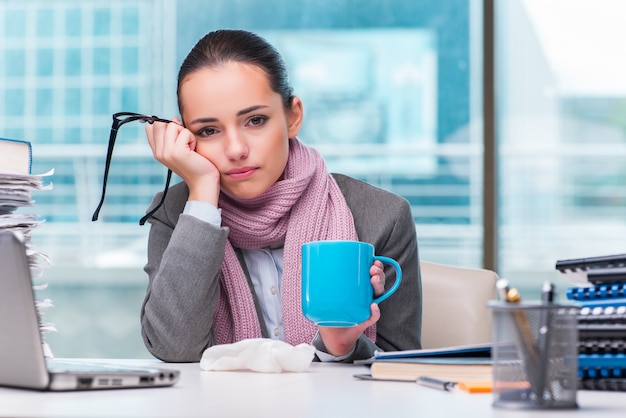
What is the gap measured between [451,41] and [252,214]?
7.89 ft

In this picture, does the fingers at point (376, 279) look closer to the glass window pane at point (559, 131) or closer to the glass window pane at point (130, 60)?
the glass window pane at point (559, 131)

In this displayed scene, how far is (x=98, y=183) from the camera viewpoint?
4207 mm

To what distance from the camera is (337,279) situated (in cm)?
118

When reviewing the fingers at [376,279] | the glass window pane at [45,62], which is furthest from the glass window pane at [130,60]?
the fingers at [376,279]

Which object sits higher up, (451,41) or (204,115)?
(451,41)

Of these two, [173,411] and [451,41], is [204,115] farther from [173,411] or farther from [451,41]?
[451,41]

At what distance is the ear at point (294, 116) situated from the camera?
179 cm

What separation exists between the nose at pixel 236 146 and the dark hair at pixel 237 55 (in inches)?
5.5

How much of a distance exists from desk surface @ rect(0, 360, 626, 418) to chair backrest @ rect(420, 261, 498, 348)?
73cm

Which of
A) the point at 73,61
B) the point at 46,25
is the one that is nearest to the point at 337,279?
the point at 73,61

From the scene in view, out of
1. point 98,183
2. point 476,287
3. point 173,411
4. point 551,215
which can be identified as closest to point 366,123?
Result: point 551,215

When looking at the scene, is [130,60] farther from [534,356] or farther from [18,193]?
[534,356]

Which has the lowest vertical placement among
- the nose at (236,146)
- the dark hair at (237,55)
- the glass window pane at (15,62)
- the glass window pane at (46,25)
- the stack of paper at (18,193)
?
the stack of paper at (18,193)

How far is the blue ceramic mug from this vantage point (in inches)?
46.4
